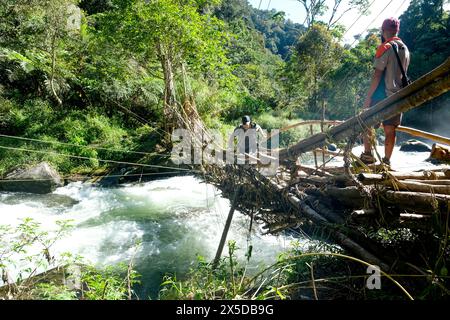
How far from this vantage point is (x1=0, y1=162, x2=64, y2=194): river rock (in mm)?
7094

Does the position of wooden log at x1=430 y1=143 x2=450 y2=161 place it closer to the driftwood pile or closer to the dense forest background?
the driftwood pile

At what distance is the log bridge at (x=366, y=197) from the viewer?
5.29 ft

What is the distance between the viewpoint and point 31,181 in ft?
23.5

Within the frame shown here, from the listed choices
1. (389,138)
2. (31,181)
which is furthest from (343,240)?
(31,181)

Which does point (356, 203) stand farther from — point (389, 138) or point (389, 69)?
point (389, 69)

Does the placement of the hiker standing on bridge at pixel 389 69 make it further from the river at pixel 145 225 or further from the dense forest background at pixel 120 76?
the dense forest background at pixel 120 76

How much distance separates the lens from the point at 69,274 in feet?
9.97

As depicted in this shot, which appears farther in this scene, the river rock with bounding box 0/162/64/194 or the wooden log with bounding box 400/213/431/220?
the river rock with bounding box 0/162/64/194

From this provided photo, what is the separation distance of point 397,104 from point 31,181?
26.4 ft

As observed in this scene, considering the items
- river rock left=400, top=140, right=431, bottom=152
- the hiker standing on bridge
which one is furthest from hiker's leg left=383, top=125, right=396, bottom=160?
river rock left=400, top=140, right=431, bottom=152

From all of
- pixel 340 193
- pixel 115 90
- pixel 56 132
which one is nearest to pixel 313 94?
pixel 115 90

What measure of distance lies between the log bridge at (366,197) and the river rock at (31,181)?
613cm
